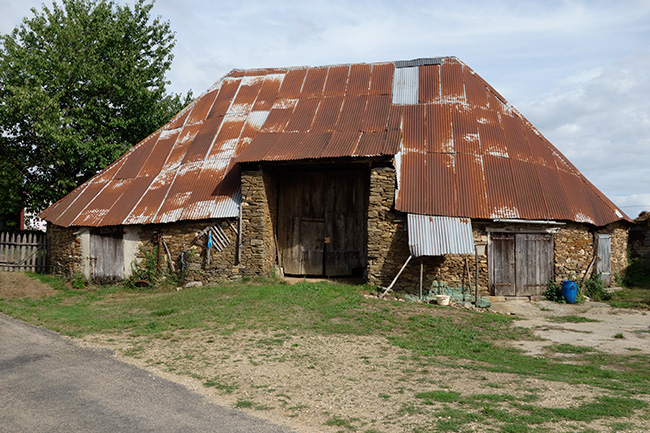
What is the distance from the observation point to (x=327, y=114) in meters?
20.0

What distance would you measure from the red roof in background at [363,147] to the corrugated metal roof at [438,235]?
377mm

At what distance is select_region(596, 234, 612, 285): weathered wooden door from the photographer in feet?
A: 58.7

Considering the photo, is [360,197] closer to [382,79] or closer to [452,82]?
[382,79]

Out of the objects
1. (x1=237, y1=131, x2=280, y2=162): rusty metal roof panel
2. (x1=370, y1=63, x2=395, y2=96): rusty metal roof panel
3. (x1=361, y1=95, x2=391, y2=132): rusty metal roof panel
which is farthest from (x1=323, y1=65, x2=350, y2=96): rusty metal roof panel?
(x1=237, y1=131, x2=280, y2=162): rusty metal roof panel

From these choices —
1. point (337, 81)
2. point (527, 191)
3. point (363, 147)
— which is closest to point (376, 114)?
point (363, 147)

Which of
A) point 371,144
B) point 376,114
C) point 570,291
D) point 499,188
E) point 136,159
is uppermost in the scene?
point 376,114

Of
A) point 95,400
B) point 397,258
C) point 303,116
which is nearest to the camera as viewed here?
point 95,400

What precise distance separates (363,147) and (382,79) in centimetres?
593

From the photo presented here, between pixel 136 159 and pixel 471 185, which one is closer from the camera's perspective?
pixel 471 185

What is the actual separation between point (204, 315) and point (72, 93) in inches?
707

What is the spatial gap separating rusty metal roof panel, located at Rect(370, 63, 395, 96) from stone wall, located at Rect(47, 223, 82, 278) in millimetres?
12717

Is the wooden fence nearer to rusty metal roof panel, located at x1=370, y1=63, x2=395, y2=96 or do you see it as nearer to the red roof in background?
the red roof in background

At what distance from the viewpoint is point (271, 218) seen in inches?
722

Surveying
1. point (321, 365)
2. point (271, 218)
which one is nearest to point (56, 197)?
point (271, 218)
